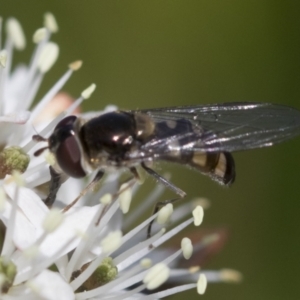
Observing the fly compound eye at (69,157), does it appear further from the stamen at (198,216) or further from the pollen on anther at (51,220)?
the stamen at (198,216)

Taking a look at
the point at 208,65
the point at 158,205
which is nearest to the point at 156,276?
the point at 158,205

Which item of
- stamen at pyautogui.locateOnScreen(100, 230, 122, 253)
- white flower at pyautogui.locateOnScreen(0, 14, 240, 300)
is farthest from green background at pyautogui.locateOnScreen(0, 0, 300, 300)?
stamen at pyautogui.locateOnScreen(100, 230, 122, 253)

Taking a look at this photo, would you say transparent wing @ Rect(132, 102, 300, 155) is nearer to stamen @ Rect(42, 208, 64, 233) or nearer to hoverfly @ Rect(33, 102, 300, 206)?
hoverfly @ Rect(33, 102, 300, 206)

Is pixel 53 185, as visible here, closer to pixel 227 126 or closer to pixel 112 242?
pixel 112 242

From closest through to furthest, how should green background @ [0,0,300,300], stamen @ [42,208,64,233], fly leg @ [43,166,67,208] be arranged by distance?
stamen @ [42,208,64,233], fly leg @ [43,166,67,208], green background @ [0,0,300,300]

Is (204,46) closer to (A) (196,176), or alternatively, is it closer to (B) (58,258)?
(A) (196,176)

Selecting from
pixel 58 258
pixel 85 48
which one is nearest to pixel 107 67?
Result: pixel 85 48

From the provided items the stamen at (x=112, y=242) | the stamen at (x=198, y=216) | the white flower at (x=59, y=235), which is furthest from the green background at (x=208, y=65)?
the stamen at (x=112, y=242)
